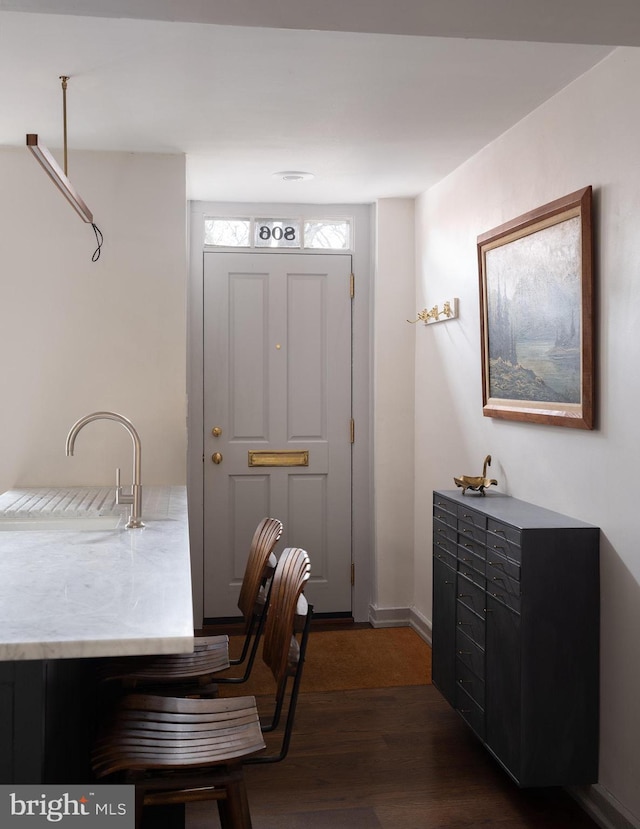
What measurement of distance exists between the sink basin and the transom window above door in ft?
8.18

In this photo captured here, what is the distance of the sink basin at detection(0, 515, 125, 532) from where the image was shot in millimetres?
3152

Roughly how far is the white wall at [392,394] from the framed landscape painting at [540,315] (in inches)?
50.5

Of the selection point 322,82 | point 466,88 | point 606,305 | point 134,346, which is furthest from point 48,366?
point 606,305

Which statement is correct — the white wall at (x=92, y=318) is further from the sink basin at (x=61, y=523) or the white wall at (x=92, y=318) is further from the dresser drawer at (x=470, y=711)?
the dresser drawer at (x=470, y=711)

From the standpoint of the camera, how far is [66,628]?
1673 mm

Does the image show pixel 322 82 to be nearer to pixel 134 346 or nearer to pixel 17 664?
pixel 134 346

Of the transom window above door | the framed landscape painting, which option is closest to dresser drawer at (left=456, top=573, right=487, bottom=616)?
the framed landscape painting

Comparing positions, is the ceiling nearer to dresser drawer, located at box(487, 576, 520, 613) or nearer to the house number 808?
the house number 808

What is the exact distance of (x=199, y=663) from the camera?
2.58 meters

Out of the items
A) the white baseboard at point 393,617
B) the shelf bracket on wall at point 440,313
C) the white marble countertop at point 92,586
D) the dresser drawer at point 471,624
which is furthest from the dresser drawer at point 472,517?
the white baseboard at point 393,617

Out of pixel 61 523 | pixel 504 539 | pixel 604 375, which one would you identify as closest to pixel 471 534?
pixel 504 539

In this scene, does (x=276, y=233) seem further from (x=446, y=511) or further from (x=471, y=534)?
(x=471, y=534)

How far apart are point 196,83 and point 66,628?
2.27 metres

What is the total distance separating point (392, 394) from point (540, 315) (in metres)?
1.93
